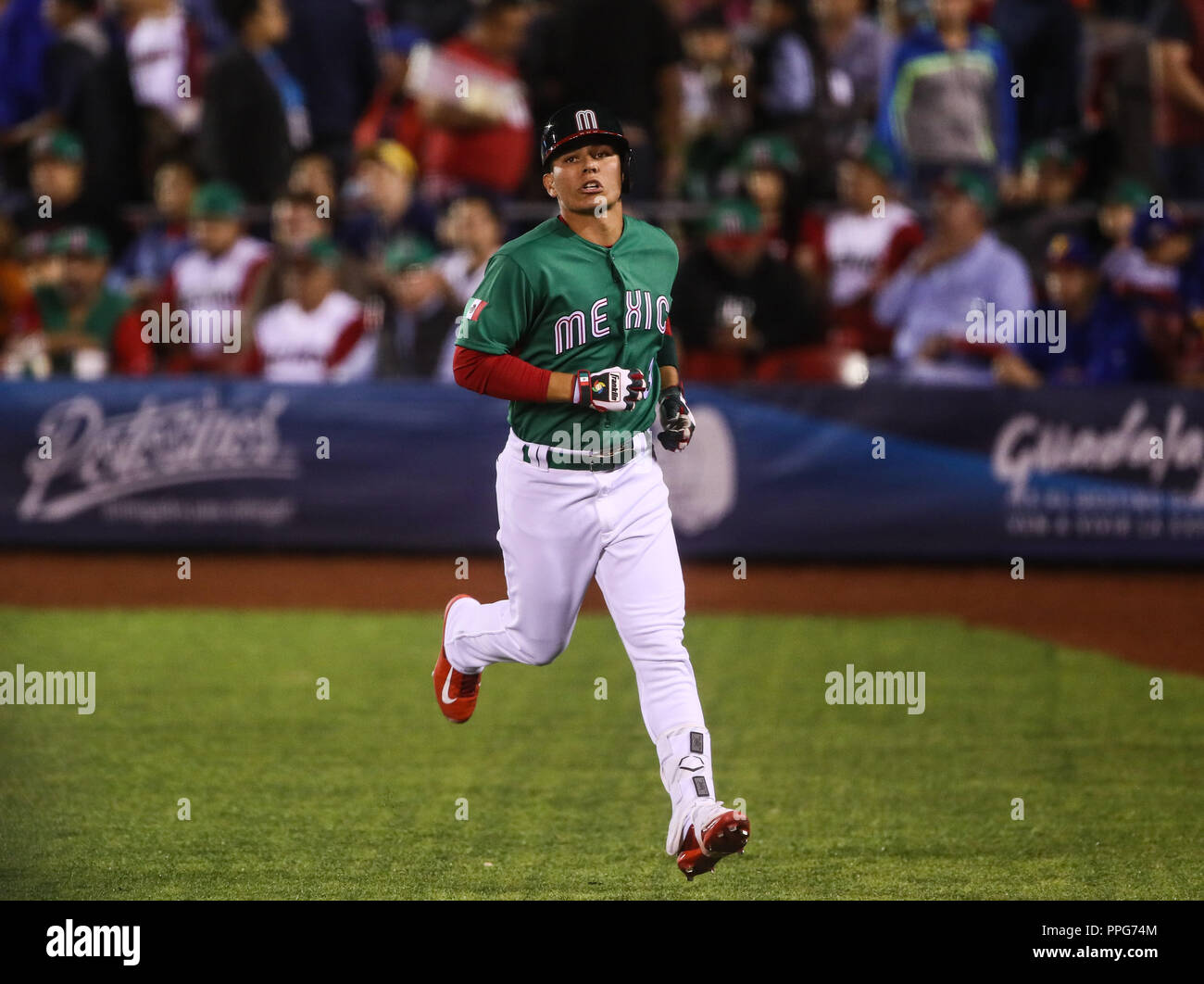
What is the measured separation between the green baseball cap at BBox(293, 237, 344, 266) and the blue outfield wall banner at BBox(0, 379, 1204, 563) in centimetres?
86

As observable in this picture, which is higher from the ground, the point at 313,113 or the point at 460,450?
the point at 313,113

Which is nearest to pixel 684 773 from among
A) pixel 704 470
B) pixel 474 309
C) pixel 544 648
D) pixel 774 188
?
pixel 544 648

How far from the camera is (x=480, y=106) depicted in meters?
12.9

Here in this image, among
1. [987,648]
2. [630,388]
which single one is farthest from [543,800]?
[987,648]

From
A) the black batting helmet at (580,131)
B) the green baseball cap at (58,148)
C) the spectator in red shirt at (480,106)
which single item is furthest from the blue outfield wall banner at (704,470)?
the black batting helmet at (580,131)

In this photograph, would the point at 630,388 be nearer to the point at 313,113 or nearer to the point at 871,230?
the point at 871,230

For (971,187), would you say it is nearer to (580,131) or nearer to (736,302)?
(736,302)

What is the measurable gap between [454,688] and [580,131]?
208 cm

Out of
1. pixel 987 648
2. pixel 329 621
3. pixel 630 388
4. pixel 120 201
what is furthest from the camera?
pixel 120 201

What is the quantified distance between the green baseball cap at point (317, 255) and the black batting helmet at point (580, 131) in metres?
7.34

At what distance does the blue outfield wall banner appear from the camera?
1206 cm

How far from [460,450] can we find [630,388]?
735cm
